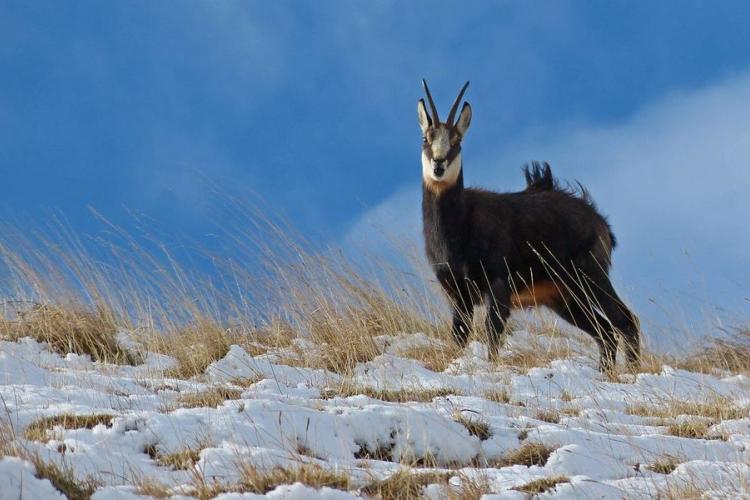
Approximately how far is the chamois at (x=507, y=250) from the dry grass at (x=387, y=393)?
2.12 m

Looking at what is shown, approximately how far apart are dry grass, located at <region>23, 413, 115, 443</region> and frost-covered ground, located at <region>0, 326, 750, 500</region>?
0.05 m

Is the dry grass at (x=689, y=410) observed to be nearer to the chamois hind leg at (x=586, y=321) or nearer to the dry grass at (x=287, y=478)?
the chamois hind leg at (x=586, y=321)

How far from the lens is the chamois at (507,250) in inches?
332

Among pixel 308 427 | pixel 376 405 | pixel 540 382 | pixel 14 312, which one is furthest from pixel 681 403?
pixel 14 312

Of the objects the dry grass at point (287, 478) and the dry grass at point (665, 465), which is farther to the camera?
the dry grass at point (665, 465)

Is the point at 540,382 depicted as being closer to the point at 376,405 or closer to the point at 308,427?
the point at 376,405

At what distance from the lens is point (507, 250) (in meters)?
8.61

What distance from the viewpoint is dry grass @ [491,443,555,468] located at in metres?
4.45

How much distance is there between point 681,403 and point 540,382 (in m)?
1.02

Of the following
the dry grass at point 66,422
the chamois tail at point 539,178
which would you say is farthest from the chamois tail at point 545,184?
the dry grass at point 66,422

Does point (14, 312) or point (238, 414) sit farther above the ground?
point (14, 312)

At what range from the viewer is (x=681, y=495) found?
3793 mm

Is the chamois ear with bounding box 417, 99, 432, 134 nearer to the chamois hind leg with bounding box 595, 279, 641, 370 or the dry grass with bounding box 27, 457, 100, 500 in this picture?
the chamois hind leg with bounding box 595, 279, 641, 370

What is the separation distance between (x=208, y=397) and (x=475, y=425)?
150 centimetres
